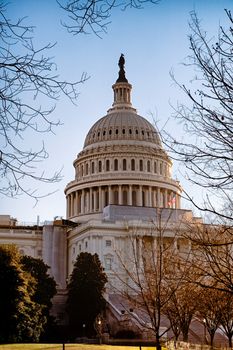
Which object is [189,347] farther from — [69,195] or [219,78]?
[69,195]

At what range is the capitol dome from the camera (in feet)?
408

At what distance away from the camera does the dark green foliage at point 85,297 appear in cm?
7138

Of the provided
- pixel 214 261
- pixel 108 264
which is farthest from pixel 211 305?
pixel 108 264

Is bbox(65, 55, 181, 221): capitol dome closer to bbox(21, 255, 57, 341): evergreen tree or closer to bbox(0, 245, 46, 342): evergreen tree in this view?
bbox(21, 255, 57, 341): evergreen tree

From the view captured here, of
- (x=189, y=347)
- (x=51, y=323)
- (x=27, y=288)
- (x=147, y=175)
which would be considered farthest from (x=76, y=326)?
(x=147, y=175)

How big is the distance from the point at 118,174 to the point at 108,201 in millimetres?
5801

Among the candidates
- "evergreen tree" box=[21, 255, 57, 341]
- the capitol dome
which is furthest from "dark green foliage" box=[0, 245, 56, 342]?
the capitol dome

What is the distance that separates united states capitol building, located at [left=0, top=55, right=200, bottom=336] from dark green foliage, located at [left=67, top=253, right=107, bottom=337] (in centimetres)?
1990

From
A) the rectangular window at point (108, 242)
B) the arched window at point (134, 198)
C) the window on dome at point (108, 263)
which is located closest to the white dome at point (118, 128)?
the arched window at point (134, 198)

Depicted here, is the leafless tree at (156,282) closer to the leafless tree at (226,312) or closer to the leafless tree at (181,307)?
the leafless tree at (181,307)

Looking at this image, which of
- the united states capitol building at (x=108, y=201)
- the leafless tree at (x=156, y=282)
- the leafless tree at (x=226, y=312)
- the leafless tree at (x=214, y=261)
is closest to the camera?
the leafless tree at (x=214, y=261)

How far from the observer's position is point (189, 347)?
29.7m

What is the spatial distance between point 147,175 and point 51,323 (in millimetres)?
61374

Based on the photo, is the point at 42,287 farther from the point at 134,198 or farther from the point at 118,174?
the point at 118,174
